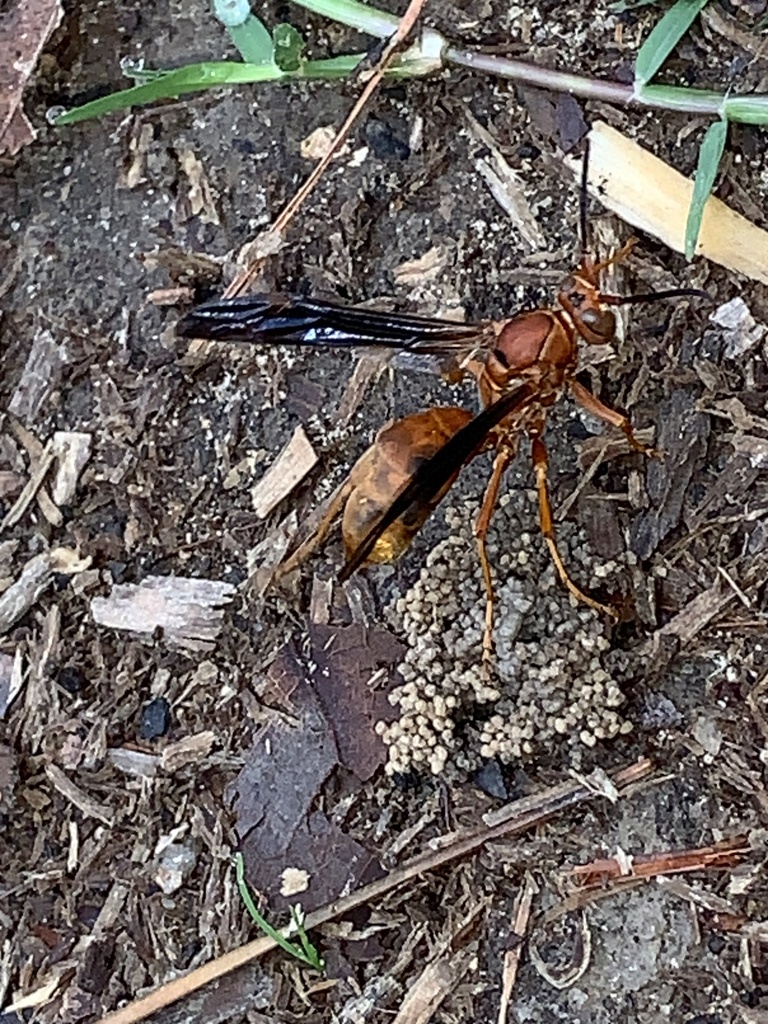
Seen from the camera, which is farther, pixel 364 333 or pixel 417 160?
pixel 417 160

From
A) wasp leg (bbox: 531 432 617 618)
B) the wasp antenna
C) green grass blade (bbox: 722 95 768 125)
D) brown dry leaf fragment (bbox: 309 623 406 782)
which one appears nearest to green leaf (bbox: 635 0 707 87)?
green grass blade (bbox: 722 95 768 125)

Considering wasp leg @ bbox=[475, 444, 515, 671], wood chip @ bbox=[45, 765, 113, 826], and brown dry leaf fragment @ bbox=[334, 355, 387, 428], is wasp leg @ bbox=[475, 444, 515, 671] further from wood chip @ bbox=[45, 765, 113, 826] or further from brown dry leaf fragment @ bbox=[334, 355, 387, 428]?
wood chip @ bbox=[45, 765, 113, 826]

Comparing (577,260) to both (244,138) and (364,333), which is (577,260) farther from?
(244,138)

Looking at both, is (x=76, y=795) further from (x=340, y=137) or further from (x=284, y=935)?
(x=340, y=137)

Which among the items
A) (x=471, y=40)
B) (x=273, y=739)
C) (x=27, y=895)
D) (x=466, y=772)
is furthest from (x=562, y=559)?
(x=27, y=895)

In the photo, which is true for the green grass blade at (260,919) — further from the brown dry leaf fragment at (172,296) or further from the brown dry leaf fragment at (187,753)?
the brown dry leaf fragment at (172,296)

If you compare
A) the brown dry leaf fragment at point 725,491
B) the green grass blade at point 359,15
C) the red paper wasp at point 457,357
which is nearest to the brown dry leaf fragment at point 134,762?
the red paper wasp at point 457,357

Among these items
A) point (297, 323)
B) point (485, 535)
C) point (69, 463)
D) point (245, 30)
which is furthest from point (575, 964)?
point (245, 30)
